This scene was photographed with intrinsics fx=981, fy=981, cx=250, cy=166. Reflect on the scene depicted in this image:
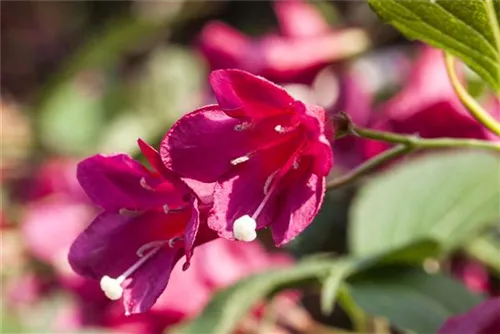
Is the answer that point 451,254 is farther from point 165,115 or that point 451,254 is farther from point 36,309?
point 165,115

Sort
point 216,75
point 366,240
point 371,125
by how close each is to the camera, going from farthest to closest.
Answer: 1. point 371,125
2. point 366,240
3. point 216,75

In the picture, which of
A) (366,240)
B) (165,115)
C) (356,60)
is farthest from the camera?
(165,115)

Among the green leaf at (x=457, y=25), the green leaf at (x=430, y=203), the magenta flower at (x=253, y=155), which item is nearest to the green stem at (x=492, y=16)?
the green leaf at (x=457, y=25)

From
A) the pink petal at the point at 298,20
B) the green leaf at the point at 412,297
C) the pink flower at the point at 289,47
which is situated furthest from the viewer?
the pink petal at the point at 298,20

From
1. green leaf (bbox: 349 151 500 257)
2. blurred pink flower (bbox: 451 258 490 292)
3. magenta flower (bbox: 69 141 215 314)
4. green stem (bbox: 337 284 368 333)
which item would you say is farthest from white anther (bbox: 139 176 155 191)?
blurred pink flower (bbox: 451 258 490 292)

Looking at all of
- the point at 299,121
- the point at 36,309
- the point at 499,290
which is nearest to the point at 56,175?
the point at 36,309

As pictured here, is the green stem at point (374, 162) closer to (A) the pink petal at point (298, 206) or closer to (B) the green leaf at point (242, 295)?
(A) the pink petal at point (298, 206)
